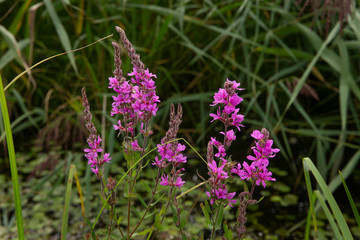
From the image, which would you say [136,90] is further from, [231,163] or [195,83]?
[195,83]

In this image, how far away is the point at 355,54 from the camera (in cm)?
214

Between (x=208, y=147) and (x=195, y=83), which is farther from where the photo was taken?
(x=195, y=83)

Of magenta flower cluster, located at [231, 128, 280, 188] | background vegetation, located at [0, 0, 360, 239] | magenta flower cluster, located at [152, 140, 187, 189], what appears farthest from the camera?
background vegetation, located at [0, 0, 360, 239]

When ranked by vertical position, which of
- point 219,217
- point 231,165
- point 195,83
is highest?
point 231,165

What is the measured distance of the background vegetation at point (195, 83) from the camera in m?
1.80

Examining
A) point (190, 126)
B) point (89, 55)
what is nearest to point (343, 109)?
point (190, 126)

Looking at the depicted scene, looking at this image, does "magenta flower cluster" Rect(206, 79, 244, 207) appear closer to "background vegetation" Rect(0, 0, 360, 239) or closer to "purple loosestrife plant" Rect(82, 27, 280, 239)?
"purple loosestrife plant" Rect(82, 27, 280, 239)

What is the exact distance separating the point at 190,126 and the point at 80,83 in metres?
0.60

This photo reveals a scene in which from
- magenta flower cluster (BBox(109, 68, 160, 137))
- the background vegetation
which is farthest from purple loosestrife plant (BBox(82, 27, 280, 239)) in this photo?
the background vegetation

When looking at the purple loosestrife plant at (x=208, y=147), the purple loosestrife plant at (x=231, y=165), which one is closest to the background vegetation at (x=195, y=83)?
the purple loosestrife plant at (x=208, y=147)

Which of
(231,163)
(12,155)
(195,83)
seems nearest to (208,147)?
(231,163)

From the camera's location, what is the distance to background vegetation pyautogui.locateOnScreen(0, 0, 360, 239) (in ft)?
5.92

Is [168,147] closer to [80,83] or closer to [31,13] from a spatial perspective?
[31,13]

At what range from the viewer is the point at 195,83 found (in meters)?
2.14
